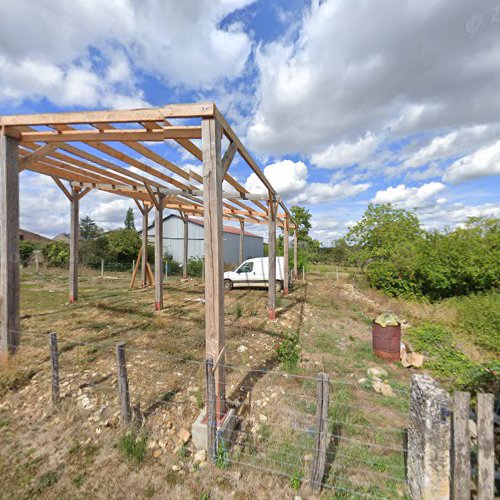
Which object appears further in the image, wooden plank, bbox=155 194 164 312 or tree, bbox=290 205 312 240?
tree, bbox=290 205 312 240

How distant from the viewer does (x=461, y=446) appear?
73.5 inches

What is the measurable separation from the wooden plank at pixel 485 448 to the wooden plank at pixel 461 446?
0.36 ft

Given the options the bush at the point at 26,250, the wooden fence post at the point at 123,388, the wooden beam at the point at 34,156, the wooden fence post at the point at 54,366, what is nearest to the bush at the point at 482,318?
the wooden fence post at the point at 123,388

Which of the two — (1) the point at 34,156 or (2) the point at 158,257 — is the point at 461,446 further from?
(2) the point at 158,257

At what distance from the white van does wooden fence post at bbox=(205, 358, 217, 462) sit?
31.5ft

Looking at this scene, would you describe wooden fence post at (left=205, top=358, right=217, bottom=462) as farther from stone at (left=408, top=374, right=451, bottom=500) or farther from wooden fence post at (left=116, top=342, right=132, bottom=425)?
stone at (left=408, top=374, right=451, bottom=500)

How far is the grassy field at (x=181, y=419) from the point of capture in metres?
2.41

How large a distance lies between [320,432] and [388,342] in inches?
148

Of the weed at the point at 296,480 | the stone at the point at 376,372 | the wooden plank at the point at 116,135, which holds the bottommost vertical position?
the stone at the point at 376,372

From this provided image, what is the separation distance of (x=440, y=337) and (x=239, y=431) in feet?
19.2

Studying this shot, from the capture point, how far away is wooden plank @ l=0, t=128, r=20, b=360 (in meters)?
4.38

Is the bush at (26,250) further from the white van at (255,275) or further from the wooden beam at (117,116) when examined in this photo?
the wooden beam at (117,116)

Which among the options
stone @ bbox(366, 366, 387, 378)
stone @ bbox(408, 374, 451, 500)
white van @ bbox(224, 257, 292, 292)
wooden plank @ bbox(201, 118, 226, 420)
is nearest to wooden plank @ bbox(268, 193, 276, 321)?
stone @ bbox(366, 366, 387, 378)

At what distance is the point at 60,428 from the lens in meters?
3.04
